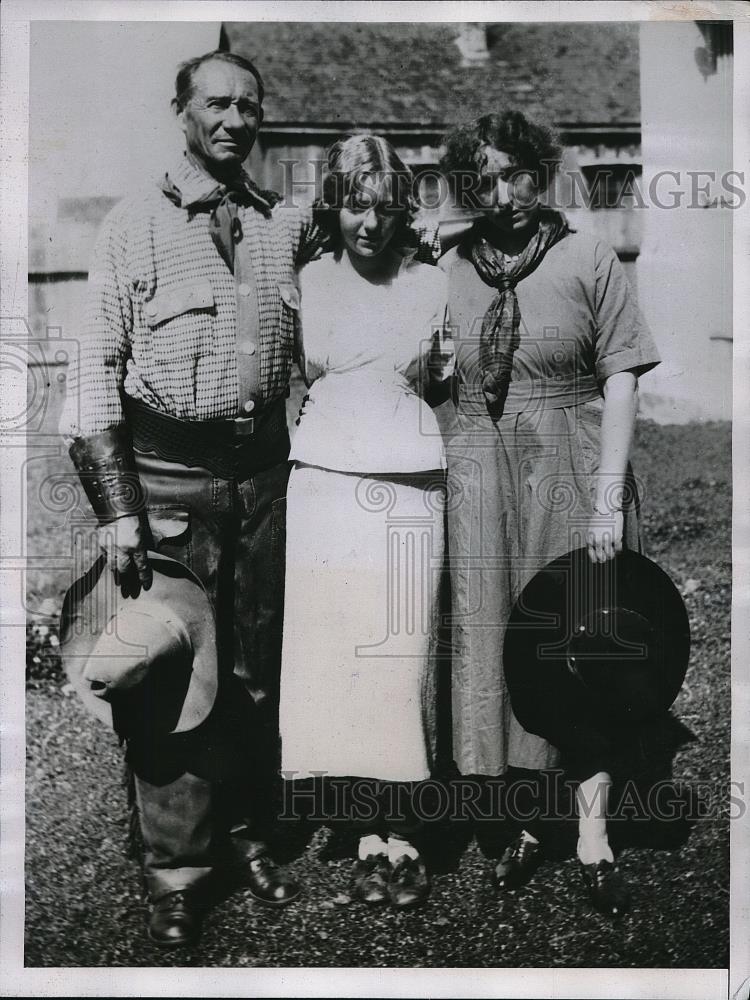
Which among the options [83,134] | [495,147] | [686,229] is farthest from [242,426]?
[686,229]

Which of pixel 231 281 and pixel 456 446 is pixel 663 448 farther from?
pixel 231 281

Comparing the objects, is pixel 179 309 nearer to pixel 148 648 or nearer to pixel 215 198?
pixel 215 198

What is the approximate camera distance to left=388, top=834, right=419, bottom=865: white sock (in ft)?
10.1

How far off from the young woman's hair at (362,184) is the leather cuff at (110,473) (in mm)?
923

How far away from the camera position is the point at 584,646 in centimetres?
308

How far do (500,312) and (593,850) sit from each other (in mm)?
1782

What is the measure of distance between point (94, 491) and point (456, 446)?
46.1 inches

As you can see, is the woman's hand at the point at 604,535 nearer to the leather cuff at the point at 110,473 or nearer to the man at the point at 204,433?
the man at the point at 204,433

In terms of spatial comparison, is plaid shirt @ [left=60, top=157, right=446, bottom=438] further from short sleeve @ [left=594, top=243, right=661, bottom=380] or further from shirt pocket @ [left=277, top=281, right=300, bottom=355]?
short sleeve @ [left=594, top=243, right=661, bottom=380]

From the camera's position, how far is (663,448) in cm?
313

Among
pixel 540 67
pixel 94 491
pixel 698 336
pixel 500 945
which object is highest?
pixel 540 67

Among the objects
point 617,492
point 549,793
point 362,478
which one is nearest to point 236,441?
point 362,478

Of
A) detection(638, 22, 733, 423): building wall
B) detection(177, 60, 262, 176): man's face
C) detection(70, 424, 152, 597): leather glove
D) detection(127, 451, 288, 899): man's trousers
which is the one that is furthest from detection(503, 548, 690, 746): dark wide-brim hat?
detection(177, 60, 262, 176): man's face

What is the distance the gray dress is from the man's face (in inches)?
29.8
